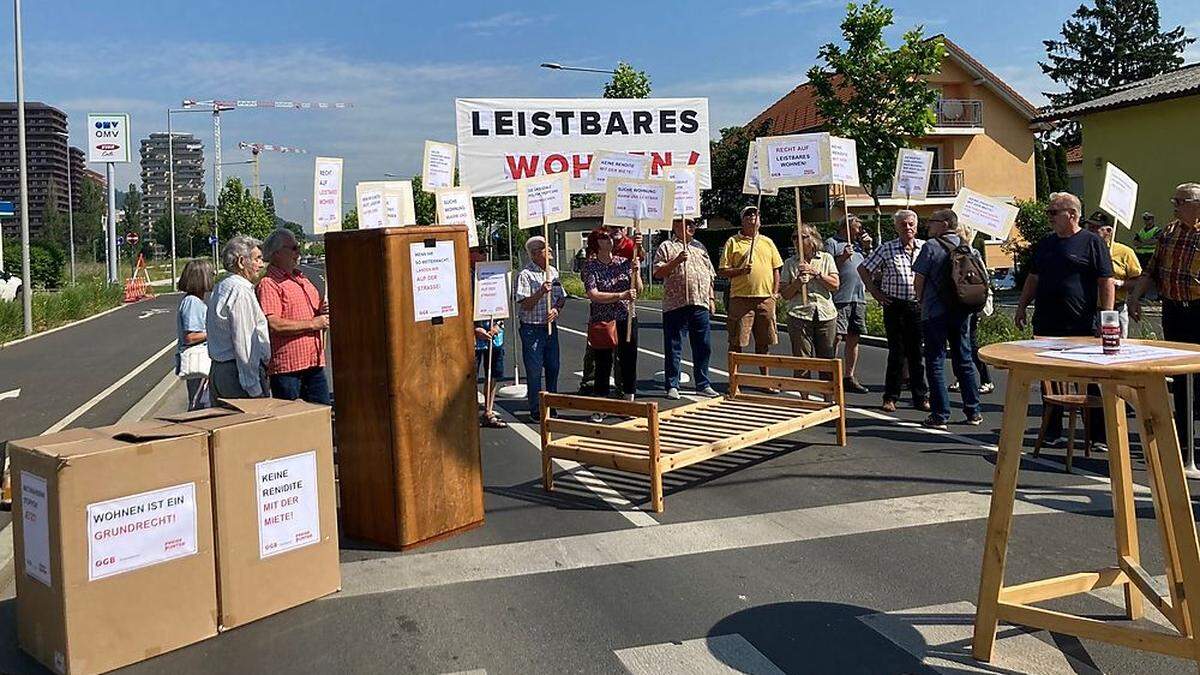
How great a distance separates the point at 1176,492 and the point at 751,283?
684cm

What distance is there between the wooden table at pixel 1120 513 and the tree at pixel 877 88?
85.9 feet

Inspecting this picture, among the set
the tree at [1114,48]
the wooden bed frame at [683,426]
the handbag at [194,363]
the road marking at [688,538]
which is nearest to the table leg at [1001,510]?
the road marking at [688,538]

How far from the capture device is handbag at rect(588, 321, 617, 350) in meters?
9.41

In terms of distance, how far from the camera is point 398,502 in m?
5.45

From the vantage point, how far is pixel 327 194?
948cm

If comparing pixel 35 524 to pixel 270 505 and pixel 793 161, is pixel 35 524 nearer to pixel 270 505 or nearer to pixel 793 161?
pixel 270 505

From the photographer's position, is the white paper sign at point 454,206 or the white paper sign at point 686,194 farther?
the white paper sign at point 686,194

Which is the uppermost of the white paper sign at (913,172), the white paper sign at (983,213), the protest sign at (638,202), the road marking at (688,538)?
the white paper sign at (913,172)

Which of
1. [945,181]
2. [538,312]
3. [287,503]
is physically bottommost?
[287,503]

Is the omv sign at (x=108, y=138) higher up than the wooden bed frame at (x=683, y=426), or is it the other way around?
the omv sign at (x=108, y=138)

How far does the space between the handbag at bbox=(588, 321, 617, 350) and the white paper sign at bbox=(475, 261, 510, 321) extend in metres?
0.86

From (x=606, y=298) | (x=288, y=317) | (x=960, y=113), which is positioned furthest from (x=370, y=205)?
(x=960, y=113)

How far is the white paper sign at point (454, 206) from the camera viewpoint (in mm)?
9609

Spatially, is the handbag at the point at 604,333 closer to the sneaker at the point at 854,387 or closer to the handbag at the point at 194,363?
the sneaker at the point at 854,387
